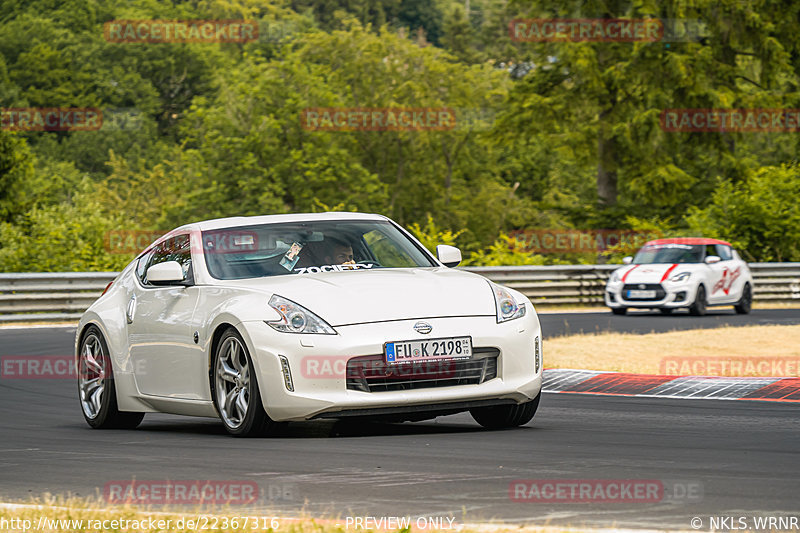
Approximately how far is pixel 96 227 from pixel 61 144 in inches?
2929

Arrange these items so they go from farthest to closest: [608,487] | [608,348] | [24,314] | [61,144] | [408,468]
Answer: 1. [61,144]
2. [24,314]
3. [608,348]
4. [408,468]
5. [608,487]

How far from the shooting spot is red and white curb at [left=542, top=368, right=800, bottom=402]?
11.8 metres

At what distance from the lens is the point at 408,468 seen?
284 inches

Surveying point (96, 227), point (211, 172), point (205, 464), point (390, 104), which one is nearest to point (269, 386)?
point (205, 464)

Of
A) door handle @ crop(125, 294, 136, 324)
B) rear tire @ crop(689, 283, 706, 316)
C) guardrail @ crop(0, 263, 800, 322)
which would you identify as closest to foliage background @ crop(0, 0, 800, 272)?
guardrail @ crop(0, 263, 800, 322)

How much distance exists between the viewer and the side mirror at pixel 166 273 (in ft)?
30.6

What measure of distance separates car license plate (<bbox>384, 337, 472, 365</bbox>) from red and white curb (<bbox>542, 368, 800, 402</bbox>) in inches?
159

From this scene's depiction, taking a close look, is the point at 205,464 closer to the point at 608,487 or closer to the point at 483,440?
the point at 483,440

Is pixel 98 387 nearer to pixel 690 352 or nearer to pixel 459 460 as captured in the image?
pixel 459 460

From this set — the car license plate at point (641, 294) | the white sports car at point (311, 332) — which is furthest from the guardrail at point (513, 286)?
the white sports car at point (311, 332)

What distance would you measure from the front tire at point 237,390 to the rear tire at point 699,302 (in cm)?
1922

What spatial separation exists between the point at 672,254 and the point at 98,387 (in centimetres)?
1923

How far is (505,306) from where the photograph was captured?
8.85 metres
